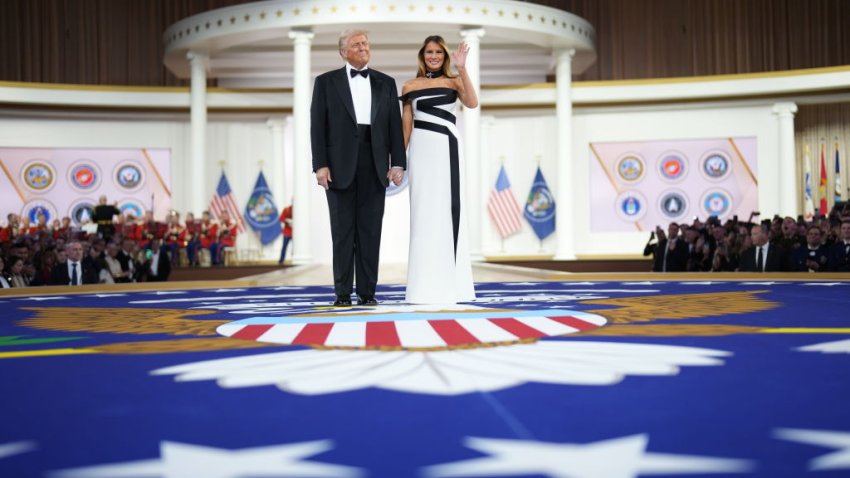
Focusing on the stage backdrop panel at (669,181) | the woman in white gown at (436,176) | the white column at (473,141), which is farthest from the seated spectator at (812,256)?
the stage backdrop panel at (669,181)

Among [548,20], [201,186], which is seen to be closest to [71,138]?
[201,186]

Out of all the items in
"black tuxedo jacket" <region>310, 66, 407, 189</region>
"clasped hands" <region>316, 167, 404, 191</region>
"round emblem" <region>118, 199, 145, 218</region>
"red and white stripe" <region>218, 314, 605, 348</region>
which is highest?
"round emblem" <region>118, 199, 145, 218</region>

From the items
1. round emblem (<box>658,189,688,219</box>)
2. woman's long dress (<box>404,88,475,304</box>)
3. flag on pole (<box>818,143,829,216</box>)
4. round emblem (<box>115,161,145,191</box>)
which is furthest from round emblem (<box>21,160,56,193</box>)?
flag on pole (<box>818,143,829,216</box>)

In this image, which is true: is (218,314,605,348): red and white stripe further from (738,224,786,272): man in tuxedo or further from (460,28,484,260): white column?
(460,28,484,260): white column

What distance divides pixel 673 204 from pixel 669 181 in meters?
0.49

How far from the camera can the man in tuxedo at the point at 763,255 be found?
356 inches

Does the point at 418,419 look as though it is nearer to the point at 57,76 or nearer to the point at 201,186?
the point at 201,186

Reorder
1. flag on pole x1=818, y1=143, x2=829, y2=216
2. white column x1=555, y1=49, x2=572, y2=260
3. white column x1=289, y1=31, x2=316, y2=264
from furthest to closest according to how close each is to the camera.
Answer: flag on pole x1=818, y1=143, x2=829, y2=216 < white column x1=555, y1=49, x2=572, y2=260 < white column x1=289, y1=31, x2=316, y2=264

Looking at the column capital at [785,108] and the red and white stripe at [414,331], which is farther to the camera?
the column capital at [785,108]

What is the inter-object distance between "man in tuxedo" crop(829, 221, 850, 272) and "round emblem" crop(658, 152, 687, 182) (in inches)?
410

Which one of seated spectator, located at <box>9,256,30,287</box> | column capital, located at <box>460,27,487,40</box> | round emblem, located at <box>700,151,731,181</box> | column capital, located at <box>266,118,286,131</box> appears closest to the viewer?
seated spectator, located at <box>9,256,30,287</box>

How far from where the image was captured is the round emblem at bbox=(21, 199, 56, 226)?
18.7m

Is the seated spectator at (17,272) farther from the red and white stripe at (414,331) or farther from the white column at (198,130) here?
the white column at (198,130)

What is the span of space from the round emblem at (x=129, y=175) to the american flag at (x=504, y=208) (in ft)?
24.2
